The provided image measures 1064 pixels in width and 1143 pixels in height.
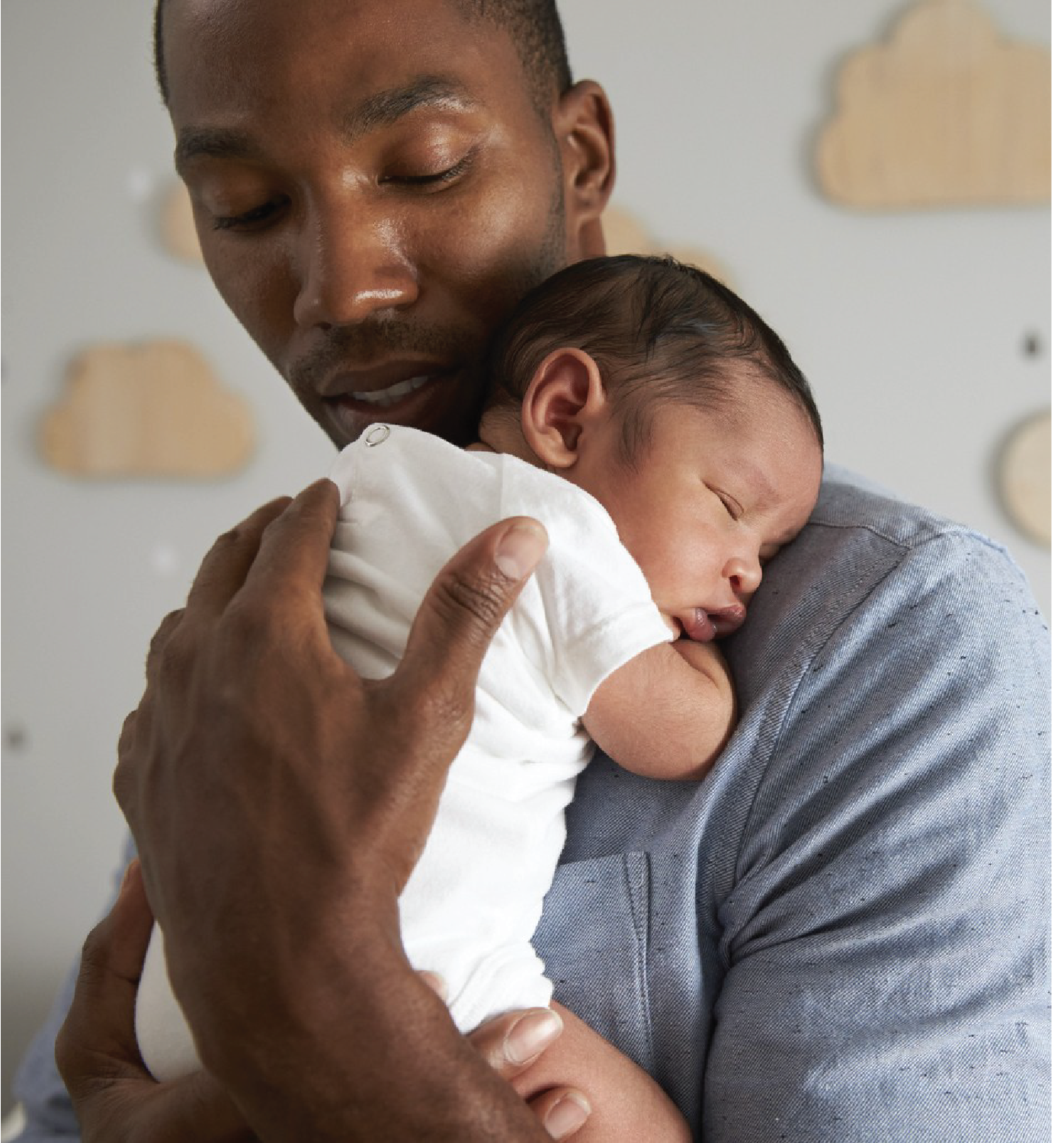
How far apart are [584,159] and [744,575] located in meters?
0.60

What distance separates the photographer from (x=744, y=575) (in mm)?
983

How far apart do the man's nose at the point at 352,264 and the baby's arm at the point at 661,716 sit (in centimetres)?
46

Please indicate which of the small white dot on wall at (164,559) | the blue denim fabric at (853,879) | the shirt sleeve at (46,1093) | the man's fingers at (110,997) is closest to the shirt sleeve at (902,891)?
the blue denim fabric at (853,879)

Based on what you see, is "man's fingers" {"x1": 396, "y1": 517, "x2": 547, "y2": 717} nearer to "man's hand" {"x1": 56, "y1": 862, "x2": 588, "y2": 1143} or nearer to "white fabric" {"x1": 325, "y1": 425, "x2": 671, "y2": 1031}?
"white fabric" {"x1": 325, "y1": 425, "x2": 671, "y2": 1031}

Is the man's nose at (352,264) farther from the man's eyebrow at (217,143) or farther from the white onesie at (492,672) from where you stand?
the white onesie at (492,672)

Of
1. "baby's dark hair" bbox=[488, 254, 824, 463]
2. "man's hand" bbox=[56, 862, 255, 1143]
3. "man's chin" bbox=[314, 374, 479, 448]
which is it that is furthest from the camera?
"man's chin" bbox=[314, 374, 479, 448]

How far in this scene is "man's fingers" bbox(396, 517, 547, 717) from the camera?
2.51ft

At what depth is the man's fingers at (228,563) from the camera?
2.87 ft

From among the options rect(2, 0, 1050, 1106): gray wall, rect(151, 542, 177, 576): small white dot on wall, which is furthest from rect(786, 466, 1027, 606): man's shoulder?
rect(151, 542, 177, 576): small white dot on wall

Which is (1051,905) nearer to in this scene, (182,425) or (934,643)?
(934,643)

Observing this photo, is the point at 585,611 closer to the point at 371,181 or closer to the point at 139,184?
the point at 371,181

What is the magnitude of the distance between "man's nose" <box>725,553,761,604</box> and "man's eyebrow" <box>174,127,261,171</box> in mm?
582

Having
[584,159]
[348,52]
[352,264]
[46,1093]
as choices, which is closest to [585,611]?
[352,264]

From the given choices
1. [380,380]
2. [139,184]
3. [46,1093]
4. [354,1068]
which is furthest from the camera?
[139,184]
